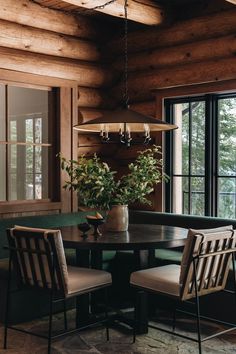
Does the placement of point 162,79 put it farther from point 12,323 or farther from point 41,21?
point 12,323

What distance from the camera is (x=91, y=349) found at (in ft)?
12.6

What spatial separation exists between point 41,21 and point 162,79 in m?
1.43

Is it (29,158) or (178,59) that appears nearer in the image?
(178,59)

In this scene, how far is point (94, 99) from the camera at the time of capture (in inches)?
246

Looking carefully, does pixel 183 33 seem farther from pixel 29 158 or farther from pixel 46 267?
pixel 46 267

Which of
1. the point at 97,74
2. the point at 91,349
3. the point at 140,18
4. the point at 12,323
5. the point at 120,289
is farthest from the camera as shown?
the point at 97,74

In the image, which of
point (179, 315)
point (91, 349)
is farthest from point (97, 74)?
point (91, 349)

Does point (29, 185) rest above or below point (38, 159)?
below

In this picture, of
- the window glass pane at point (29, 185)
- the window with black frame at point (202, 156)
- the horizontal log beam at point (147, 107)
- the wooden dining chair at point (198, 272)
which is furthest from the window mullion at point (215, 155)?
the window glass pane at point (29, 185)

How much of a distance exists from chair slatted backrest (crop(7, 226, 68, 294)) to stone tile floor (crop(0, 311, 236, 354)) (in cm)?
49

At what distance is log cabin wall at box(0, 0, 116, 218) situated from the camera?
→ 5.30 m

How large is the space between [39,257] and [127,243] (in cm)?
63

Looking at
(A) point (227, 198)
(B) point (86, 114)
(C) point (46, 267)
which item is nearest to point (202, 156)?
(A) point (227, 198)

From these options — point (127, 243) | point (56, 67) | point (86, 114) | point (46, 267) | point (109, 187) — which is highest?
point (56, 67)
